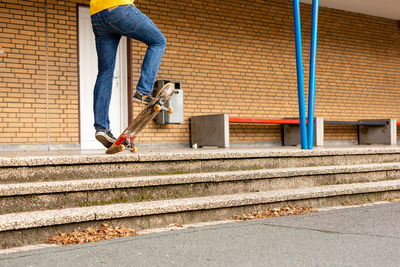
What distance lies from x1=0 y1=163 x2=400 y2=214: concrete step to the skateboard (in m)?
0.41

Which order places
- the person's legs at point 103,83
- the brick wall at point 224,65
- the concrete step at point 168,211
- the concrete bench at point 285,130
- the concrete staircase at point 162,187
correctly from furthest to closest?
1. the concrete bench at point 285,130
2. the brick wall at point 224,65
3. the person's legs at point 103,83
4. the concrete staircase at point 162,187
5. the concrete step at point 168,211

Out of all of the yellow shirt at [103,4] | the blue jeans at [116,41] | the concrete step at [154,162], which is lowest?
the concrete step at [154,162]

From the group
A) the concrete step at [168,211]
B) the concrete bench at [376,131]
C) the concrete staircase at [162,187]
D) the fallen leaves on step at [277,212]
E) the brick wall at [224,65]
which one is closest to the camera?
the concrete step at [168,211]

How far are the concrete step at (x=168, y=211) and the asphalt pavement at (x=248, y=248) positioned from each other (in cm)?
26

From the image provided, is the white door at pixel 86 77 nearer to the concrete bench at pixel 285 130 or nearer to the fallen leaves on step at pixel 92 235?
the concrete bench at pixel 285 130

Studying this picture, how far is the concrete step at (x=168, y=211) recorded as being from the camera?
9.44 feet

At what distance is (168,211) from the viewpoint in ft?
11.1

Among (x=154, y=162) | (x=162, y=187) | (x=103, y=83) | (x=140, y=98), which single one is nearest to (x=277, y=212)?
(x=162, y=187)

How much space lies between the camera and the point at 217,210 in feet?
12.0

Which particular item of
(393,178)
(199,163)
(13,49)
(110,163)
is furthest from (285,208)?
(13,49)

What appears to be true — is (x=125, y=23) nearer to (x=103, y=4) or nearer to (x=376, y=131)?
(x=103, y=4)

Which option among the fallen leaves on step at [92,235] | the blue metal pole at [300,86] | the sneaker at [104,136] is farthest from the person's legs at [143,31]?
the blue metal pole at [300,86]

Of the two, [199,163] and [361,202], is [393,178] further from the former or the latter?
[199,163]

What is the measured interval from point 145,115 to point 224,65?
496 cm
